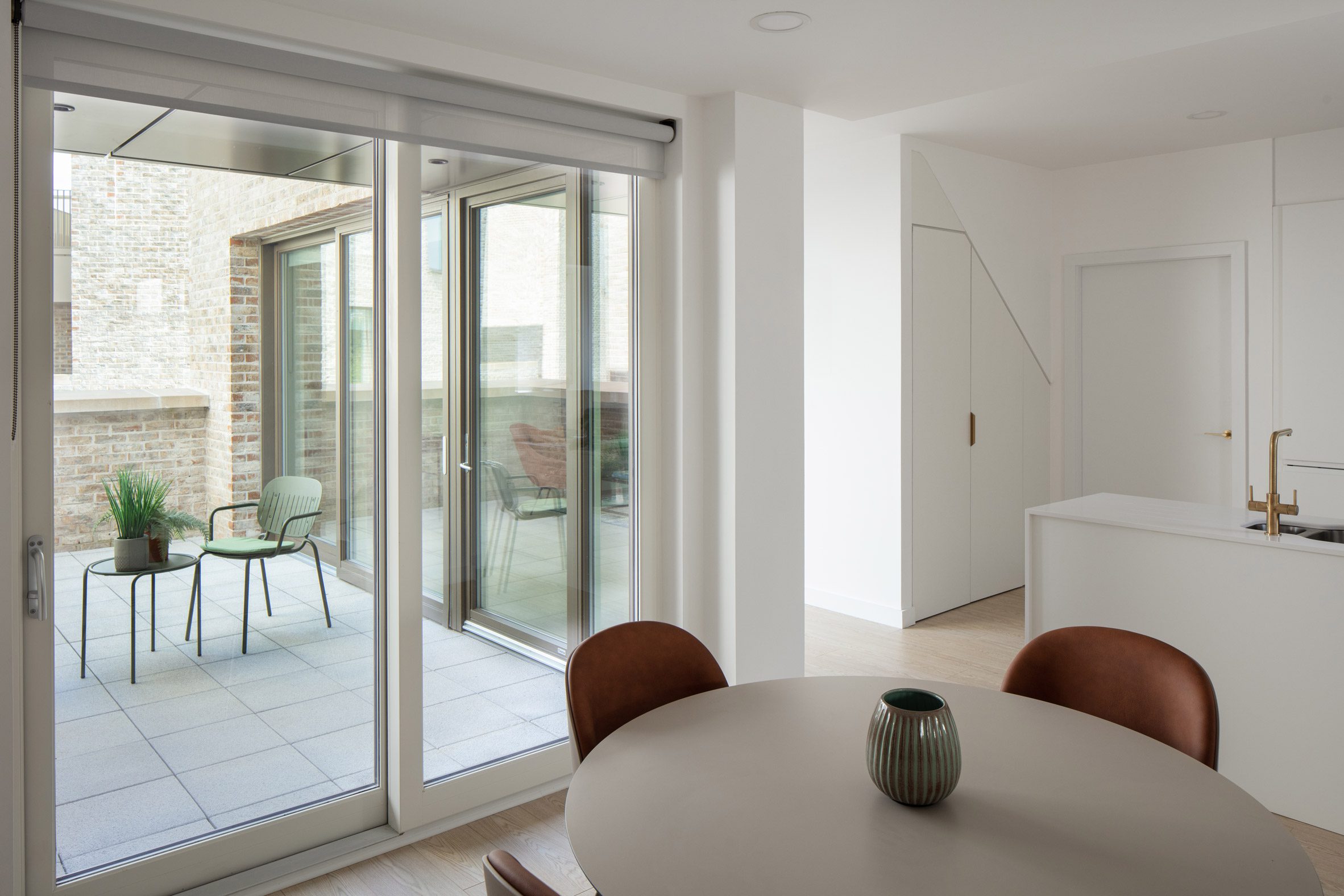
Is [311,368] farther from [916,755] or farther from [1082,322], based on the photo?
[1082,322]

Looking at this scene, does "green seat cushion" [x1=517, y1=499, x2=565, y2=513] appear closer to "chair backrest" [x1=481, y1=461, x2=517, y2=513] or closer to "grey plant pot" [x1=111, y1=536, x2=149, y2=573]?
"chair backrest" [x1=481, y1=461, x2=517, y2=513]

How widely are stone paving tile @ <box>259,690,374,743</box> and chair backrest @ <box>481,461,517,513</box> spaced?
77cm

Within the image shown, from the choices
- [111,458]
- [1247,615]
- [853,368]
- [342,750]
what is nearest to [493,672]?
[342,750]

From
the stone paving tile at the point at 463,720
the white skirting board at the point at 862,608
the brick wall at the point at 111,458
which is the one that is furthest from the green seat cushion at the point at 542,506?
the white skirting board at the point at 862,608

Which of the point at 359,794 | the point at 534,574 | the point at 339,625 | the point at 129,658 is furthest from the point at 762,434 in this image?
the point at 129,658

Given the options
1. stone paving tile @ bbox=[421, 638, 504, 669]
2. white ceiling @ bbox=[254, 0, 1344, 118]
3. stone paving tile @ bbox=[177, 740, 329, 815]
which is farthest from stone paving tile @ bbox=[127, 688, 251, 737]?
white ceiling @ bbox=[254, 0, 1344, 118]

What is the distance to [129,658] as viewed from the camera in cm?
238

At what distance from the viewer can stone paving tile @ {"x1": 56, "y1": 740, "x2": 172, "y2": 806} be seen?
7.43ft

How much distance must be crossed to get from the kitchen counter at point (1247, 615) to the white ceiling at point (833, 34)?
5.16 feet

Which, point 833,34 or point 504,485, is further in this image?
point 504,485

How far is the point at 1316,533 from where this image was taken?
299 centimetres

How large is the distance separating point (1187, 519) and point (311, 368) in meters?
2.96

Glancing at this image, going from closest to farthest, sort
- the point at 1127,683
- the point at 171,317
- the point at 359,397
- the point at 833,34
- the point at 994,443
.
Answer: the point at 1127,683
the point at 171,317
the point at 833,34
the point at 359,397
the point at 994,443

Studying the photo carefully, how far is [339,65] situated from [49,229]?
0.85m
